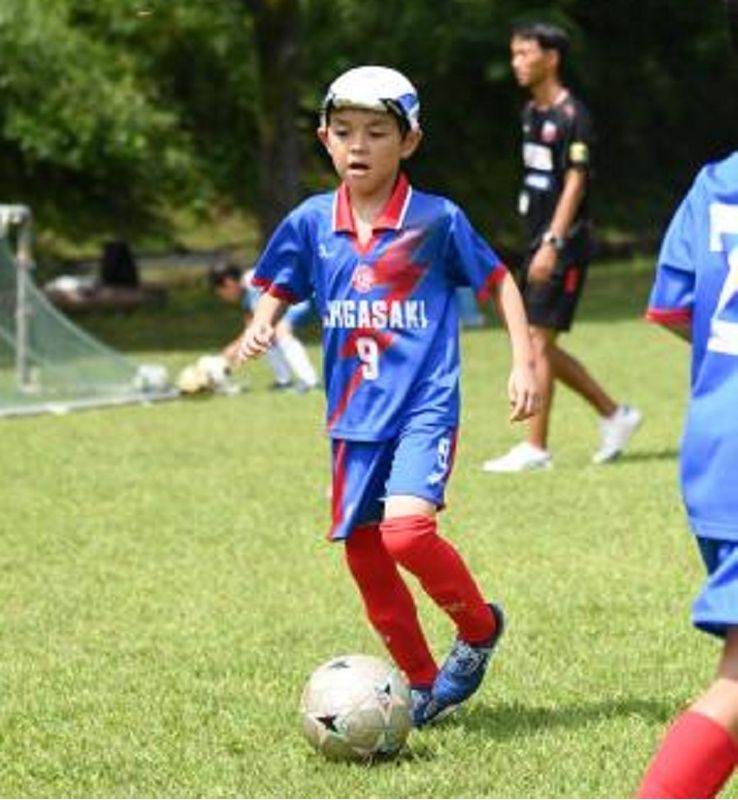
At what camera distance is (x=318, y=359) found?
2072 cm

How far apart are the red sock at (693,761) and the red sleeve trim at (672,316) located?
814mm

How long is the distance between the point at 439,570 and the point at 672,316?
170cm

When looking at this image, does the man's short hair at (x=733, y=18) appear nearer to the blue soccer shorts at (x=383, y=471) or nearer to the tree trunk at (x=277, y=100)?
the blue soccer shorts at (x=383, y=471)

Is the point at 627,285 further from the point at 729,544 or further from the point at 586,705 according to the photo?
the point at 729,544

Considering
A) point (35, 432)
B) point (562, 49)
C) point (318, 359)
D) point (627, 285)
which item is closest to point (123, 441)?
point (35, 432)

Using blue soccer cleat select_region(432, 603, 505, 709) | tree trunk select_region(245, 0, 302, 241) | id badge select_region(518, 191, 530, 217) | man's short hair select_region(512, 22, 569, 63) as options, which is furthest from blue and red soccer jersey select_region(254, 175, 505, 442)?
tree trunk select_region(245, 0, 302, 241)

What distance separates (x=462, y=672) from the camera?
5945mm

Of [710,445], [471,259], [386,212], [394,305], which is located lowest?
[394,305]

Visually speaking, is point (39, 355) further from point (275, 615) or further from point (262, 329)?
point (262, 329)

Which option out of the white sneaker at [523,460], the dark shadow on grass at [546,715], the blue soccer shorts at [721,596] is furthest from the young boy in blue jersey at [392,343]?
the white sneaker at [523,460]

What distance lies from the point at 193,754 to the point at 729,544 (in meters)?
1.99

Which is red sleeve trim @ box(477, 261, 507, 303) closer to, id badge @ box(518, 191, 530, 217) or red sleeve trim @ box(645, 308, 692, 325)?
red sleeve trim @ box(645, 308, 692, 325)

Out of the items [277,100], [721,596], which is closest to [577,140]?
[721,596]

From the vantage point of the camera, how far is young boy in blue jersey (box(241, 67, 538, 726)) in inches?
228
